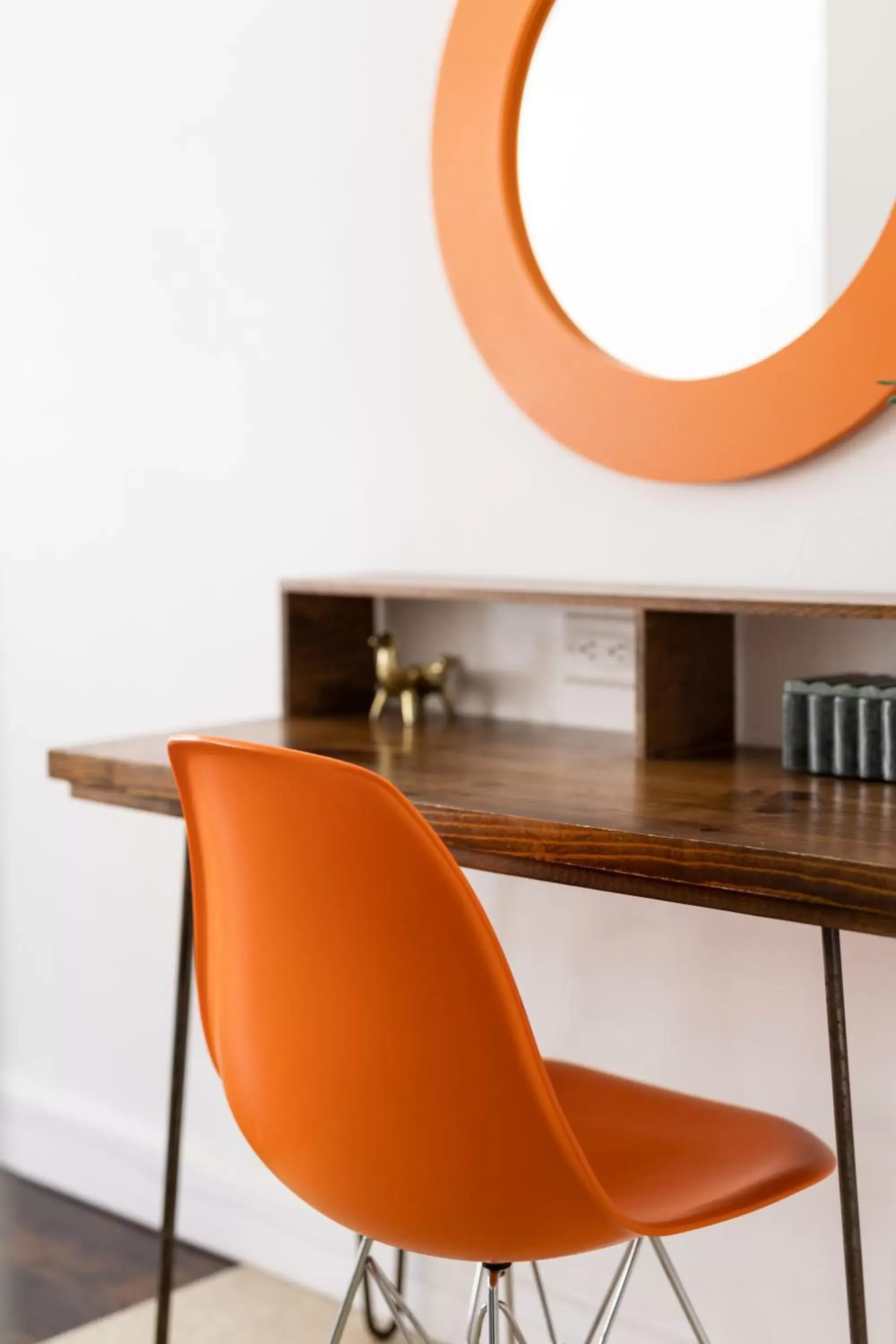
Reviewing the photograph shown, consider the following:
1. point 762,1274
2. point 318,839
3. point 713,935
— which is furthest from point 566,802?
point 762,1274

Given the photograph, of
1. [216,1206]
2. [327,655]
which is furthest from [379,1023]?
[216,1206]

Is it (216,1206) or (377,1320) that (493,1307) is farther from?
(216,1206)

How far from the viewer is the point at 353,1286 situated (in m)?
1.43

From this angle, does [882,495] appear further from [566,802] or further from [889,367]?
[566,802]

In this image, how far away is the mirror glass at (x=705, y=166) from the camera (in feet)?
5.37

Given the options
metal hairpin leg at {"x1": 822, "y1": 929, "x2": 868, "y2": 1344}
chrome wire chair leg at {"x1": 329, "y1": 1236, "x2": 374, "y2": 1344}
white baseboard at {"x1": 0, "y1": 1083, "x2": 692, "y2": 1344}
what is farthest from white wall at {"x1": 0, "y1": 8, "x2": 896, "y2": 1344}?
chrome wire chair leg at {"x1": 329, "y1": 1236, "x2": 374, "y2": 1344}

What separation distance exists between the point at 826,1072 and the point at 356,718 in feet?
2.40

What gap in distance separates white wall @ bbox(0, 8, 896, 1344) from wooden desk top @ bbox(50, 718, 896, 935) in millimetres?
253

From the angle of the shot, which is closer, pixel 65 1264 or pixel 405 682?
pixel 405 682

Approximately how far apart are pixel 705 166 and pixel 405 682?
0.71 m

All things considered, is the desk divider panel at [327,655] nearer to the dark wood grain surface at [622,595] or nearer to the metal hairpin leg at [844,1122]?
the dark wood grain surface at [622,595]

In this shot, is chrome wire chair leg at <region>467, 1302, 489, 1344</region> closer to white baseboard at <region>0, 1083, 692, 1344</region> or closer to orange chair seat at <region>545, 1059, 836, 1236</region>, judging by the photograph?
orange chair seat at <region>545, 1059, 836, 1236</region>

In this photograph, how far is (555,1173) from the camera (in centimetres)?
116

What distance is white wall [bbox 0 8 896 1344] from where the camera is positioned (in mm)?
1777
